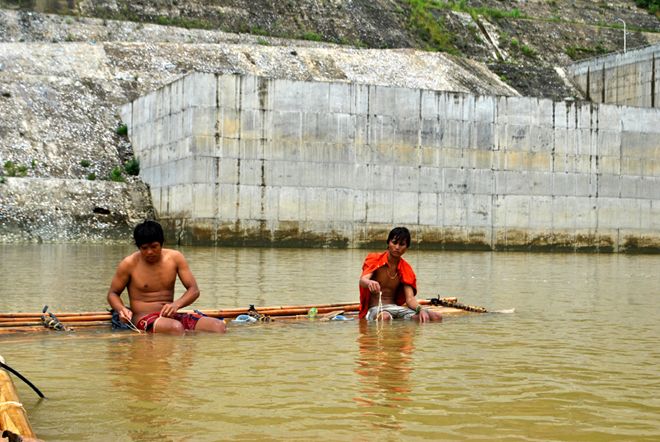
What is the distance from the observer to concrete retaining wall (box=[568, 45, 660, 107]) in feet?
125

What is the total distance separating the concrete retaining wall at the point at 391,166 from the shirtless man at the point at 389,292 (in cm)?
1449

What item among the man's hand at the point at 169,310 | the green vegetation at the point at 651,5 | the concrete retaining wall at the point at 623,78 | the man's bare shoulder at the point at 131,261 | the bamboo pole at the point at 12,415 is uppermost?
the green vegetation at the point at 651,5

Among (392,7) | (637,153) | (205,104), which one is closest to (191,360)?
(205,104)

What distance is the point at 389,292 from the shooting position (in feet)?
31.8

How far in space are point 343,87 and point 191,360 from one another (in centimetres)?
1869

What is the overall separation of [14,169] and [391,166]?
10.0 metres

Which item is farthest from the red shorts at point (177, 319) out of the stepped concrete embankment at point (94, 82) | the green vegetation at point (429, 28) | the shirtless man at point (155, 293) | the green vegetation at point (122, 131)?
the green vegetation at point (429, 28)

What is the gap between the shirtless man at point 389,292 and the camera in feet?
31.2

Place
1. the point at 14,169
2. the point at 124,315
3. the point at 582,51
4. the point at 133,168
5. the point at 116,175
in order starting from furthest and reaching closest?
the point at 582,51 < the point at 133,168 < the point at 116,175 < the point at 14,169 < the point at 124,315

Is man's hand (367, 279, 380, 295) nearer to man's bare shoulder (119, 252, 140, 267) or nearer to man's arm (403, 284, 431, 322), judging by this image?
man's arm (403, 284, 431, 322)

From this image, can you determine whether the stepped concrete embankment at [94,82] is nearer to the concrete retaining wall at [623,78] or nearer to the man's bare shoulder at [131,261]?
the concrete retaining wall at [623,78]

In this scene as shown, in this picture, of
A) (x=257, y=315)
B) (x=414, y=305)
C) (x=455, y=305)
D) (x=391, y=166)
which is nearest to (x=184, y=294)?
(x=257, y=315)

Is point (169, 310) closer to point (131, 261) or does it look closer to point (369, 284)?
point (131, 261)

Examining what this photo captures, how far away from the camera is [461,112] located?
2598 cm
